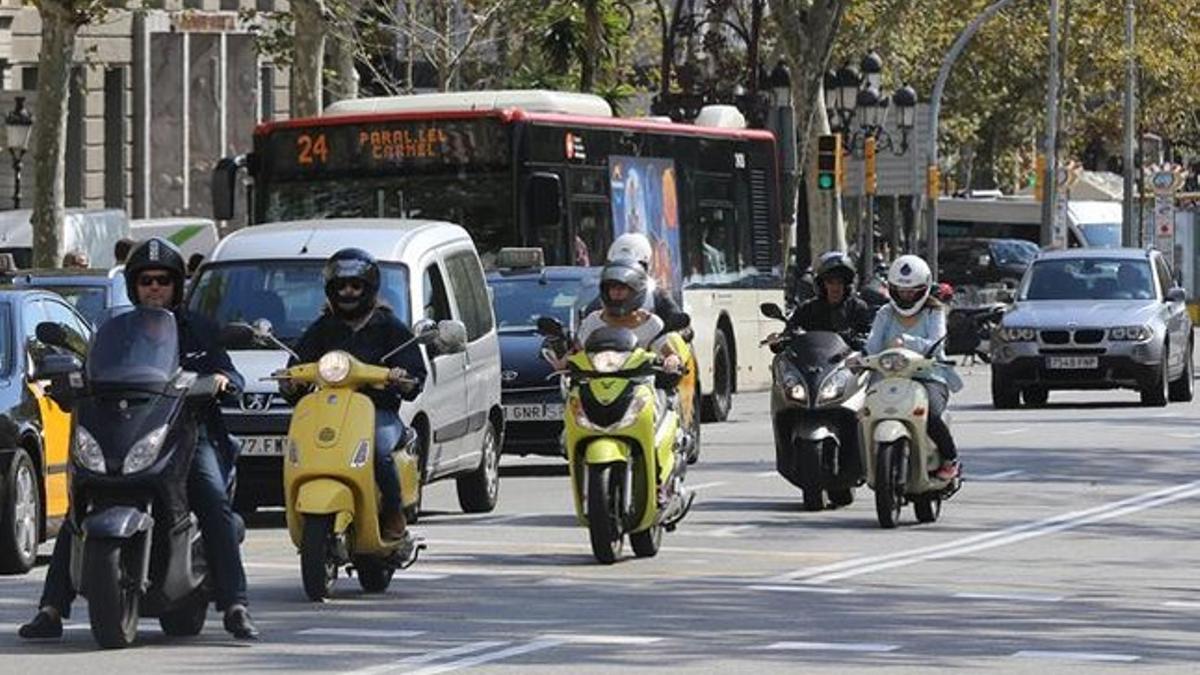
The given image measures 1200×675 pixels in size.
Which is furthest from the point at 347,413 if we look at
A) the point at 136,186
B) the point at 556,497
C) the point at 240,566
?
the point at 136,186

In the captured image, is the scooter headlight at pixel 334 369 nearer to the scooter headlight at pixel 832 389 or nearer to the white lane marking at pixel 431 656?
the white lane marking at pixel 431 656

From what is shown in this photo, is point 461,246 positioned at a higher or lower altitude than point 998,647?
higher

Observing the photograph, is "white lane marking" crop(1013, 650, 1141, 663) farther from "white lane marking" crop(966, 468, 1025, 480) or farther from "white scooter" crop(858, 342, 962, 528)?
"white lane marking" crop(966, 468, 1025, 480)

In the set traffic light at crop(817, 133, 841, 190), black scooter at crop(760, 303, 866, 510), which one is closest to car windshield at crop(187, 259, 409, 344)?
black scooter at crop(760, 303, 866, 510)

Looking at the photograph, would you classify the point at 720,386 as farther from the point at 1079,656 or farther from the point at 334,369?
the point at 1079,656

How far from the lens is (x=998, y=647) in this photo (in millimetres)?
14250

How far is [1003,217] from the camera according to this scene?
307 ft

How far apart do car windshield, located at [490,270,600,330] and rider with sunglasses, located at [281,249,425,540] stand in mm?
11104

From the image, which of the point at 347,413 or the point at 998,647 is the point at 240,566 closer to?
the point at 347,413

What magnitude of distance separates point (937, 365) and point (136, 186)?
45.1 meters

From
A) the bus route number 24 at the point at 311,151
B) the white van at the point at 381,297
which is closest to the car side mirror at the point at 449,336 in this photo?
the white van at the point at 381,297

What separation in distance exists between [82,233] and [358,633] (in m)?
37.4

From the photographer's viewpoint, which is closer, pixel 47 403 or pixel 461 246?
pixel 47 403

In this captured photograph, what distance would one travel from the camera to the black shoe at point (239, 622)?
14.2m
